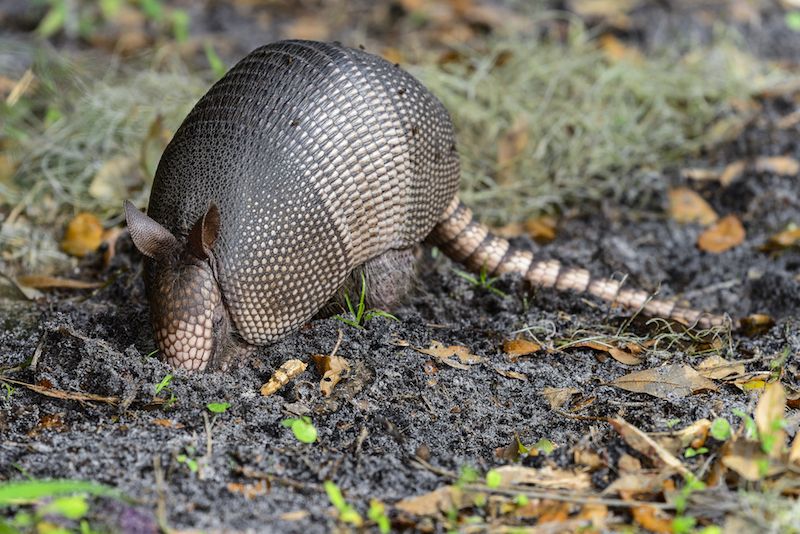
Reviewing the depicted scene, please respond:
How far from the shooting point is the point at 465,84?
6.59 metres

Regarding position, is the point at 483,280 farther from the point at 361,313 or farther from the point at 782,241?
the point at 782,241

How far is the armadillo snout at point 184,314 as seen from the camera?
358 centimetres

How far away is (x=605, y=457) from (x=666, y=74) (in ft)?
15.3

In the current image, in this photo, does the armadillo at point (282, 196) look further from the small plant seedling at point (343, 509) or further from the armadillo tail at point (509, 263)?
the small plant seedling at point (343, 509)

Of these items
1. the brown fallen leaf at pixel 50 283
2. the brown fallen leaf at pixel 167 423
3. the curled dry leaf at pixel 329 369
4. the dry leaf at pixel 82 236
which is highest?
the curled dry leaf at pixel 329 369

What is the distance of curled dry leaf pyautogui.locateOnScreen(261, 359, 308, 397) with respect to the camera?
3.74 meters

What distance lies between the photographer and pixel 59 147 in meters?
6.12

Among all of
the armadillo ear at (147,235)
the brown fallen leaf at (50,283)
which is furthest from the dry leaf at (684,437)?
the brown fallen leaf at (50,283)

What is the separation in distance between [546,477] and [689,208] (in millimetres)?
3374

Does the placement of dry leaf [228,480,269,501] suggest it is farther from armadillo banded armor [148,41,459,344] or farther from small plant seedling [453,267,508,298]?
small plant seedling [453,267,508,298]

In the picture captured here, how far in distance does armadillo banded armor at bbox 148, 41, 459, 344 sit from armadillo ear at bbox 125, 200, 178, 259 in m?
0.14

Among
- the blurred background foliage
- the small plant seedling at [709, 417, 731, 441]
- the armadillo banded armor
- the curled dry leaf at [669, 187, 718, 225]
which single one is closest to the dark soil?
the small plant seedling at [709, 417, 731, 441]

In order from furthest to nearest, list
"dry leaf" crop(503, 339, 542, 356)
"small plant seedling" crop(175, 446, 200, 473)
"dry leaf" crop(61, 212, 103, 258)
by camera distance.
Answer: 1. "dry leaf" crop(61, 212, 103, 258)
2. "dry leaf" crop(503, 339, 542, 356)
3. "small plant seedling" crop(175, 446, 200, 473)

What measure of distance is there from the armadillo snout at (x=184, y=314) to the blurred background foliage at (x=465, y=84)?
6.34 ft
